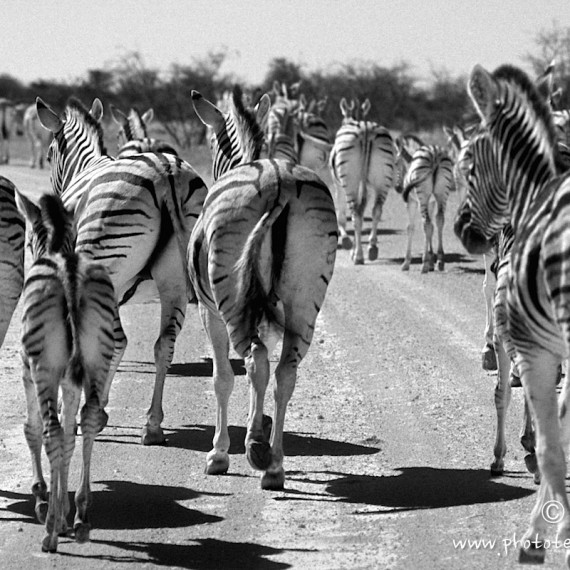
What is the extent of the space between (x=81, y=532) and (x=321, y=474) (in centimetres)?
192

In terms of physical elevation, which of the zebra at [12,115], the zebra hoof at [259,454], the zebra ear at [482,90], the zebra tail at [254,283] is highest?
the zebra ear at [482,90]

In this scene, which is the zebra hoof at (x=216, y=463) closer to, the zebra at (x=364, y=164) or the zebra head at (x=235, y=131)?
the zebra head at (x=235, y=131)

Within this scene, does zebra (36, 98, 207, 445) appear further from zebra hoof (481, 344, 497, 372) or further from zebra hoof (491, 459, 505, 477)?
zebra hoof (481, 344, 497, 372)

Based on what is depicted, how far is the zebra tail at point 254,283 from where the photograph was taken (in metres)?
6.80

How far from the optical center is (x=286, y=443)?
809 centimetres

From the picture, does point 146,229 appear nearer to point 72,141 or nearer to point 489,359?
point 72,141

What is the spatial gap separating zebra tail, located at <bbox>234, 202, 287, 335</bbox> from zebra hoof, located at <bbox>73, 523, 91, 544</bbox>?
1.60 m

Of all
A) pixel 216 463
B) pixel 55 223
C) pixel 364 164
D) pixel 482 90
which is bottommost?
pixel 216 463

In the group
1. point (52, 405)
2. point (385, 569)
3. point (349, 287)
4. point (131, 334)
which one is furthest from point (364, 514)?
point (349, 287)

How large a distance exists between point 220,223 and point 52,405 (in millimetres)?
1766

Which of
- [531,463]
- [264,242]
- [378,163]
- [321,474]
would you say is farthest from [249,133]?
[378,163]

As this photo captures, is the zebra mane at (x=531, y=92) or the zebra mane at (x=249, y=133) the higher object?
the zebra mane at (x=531, y=92)

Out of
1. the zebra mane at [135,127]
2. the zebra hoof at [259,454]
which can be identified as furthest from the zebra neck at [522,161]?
the zebra mane at [135,127]

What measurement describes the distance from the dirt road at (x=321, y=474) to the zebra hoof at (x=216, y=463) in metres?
0.11
